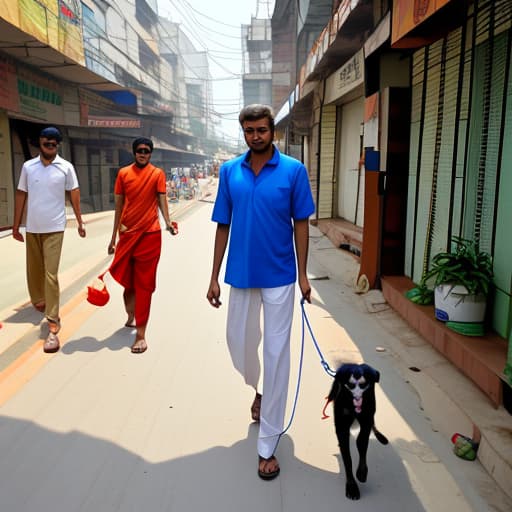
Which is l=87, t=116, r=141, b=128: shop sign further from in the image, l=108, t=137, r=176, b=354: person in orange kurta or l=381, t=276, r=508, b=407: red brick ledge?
l=381, t=276, r=508, b=407: red brick ledge

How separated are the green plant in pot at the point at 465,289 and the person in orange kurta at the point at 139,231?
254cm

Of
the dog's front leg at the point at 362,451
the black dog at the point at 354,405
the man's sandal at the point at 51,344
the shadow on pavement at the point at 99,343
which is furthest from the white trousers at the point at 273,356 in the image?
the man's sandal at the point at 51,344

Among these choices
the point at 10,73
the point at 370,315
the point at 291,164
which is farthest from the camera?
the point at 10,73

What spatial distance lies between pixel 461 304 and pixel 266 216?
2170mm

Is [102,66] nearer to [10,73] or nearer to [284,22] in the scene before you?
[10,73]

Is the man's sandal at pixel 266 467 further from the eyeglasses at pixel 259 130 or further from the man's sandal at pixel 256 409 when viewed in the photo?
the eyeglasses at pixel 259 130

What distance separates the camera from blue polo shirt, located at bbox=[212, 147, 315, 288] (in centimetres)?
259

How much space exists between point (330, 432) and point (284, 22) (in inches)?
1693

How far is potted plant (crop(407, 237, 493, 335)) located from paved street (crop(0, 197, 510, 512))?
1.53 ft

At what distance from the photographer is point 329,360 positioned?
432 centimetres

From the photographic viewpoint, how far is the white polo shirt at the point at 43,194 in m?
4.42

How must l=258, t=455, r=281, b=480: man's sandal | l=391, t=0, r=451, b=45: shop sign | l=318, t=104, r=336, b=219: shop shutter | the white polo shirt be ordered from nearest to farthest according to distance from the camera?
l=258, t=455, r=281, b=480: man's sandal → l=391, t=0, r=451, b=45: shop sign → the white polo shirt → l=318, t=104, r=336, b=219: shop shutter

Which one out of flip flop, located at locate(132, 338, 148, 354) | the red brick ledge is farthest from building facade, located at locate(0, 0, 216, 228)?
the red brick ledge

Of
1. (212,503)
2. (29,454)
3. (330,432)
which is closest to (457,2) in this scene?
(330,432)
